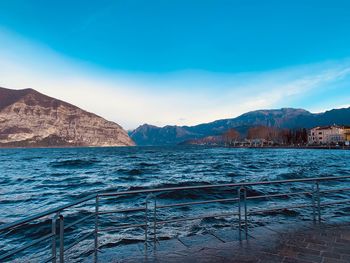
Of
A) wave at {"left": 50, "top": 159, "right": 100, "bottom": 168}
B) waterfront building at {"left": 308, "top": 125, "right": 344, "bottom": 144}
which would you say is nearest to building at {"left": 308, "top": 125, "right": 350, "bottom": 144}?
waterfront building at {"left": 308, "top": 125, "right": 344, "bottom": 144}

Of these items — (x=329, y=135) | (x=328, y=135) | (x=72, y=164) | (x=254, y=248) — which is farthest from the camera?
(x=328, y=135)

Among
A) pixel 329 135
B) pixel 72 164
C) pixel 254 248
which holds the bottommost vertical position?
pixel 72 164

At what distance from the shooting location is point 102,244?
9289 millimetres

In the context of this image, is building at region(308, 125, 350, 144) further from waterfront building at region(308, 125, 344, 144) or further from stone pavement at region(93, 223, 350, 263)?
stone pavement at region(93, 223, 350, 263)

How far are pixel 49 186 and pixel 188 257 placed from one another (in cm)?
2483

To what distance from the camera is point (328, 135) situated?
15688 cm

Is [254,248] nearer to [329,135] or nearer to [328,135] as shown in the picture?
[329,135]

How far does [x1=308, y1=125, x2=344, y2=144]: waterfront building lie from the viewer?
485 feet

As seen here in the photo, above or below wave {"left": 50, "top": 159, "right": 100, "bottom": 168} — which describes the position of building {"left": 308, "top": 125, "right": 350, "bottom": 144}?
above

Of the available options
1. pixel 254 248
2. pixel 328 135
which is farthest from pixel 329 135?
pixel 254 248

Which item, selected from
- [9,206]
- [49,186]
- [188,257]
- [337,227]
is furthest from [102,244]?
[49,186]

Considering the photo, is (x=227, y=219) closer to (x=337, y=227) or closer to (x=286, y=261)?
(x=337, y=227)

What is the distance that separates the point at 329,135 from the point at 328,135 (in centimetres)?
88

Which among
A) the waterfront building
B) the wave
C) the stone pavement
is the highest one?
the waterfront building
